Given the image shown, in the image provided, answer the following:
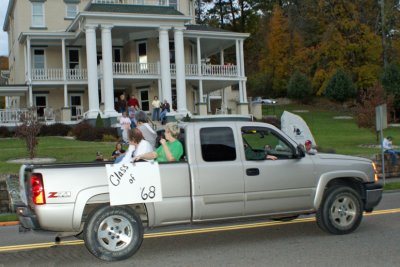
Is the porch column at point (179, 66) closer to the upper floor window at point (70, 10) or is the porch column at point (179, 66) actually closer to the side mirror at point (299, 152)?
the upper floor window at point (70, 10)

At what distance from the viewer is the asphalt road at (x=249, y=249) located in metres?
6.78

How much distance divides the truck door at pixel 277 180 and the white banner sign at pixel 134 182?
4.55ft

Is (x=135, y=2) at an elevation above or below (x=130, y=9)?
above

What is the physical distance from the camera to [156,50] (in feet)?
121

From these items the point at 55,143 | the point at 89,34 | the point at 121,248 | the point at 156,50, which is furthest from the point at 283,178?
the point at 156,50

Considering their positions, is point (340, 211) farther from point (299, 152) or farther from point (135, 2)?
point (135, 2)

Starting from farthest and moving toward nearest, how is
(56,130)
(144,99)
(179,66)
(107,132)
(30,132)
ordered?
(144,99), (179,66), (56,130), (107,132), (30,132)

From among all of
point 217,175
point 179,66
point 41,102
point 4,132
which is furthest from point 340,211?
point 41,102

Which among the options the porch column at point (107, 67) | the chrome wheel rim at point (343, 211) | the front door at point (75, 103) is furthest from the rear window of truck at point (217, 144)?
the front door at point (75, 103)

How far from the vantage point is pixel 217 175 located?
753 centimetres

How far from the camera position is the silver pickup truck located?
267 inches

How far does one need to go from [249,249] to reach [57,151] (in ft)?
48.7

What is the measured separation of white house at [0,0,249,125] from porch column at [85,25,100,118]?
6 cm

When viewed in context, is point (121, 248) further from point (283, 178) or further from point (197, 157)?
point (283, 178)
